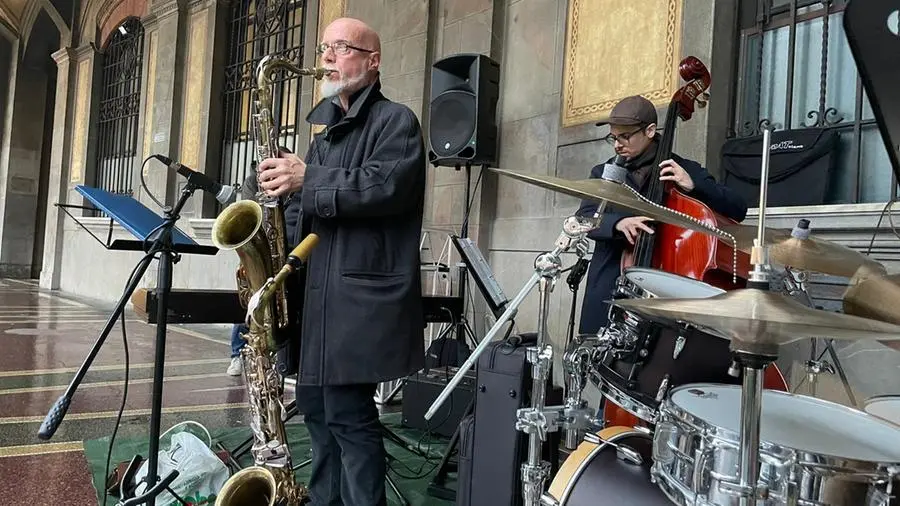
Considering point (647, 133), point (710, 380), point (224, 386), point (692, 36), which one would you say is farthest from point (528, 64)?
point (710, 380)

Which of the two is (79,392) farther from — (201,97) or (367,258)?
(201,97)

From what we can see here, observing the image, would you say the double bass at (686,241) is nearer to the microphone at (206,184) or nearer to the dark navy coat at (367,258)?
the dark navy coat at (367,258)

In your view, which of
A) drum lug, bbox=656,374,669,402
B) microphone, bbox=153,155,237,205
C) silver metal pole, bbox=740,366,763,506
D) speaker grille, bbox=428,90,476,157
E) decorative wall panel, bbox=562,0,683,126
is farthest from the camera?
speaker grille, bbox=428,90,476,157

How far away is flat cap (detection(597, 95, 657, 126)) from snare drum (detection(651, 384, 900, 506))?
1.20m

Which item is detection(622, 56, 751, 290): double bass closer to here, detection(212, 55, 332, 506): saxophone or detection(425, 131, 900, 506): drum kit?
detection(425, 131, 900, 506): drum kit

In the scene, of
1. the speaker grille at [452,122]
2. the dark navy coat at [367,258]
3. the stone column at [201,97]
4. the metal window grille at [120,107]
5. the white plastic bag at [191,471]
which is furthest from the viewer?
the metal window grille at [120,107]

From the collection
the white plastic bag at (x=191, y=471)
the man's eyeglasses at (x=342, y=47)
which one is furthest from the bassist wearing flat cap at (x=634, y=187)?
the white plastic bag at (x=191, y=471)

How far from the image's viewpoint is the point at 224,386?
4461 mm

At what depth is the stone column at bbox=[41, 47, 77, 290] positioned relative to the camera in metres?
11.4

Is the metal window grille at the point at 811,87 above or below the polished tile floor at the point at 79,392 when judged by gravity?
above

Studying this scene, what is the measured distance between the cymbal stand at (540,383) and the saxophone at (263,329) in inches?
20.8

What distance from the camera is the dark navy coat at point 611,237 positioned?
96.5 inches

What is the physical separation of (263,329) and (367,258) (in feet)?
1.30

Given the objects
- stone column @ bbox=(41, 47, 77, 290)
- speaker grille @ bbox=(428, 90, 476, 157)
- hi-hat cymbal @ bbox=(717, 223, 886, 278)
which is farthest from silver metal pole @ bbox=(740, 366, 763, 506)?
stone column @ bbox=(41, 47, 77, 290)
